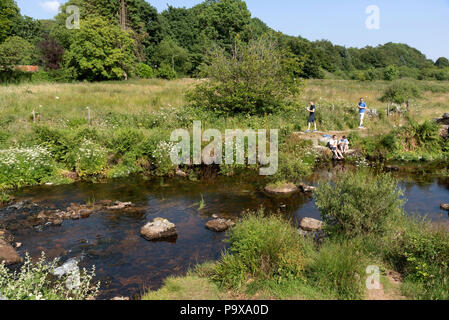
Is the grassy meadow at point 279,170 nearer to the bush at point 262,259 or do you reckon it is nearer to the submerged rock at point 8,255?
the bush at point 262,259

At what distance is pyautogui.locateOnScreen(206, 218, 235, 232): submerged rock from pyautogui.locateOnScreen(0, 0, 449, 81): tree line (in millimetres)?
15021

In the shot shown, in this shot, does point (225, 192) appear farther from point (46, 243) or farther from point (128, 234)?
point (46, 243)

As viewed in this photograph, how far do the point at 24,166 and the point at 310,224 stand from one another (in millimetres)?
10778

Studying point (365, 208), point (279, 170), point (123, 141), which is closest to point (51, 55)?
point (123, 141)

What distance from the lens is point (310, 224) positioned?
31.2ft

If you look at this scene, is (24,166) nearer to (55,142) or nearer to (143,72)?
(55,142)

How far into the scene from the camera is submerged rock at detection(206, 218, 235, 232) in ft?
31.6

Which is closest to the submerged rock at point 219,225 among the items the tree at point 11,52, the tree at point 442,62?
the tree at point 11,52

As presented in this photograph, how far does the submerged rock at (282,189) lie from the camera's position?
1293 centimetres

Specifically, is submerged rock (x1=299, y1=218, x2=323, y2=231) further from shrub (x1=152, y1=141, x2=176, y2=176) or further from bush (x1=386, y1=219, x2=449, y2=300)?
Answer: shrub (x1=152, y1=141, x2=176, y2=176)

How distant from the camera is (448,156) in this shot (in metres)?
18.1

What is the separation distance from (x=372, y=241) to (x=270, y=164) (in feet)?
25.6

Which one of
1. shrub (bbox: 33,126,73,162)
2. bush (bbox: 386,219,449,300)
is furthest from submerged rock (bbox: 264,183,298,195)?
shrub (bbox: 33,126,73,162)
